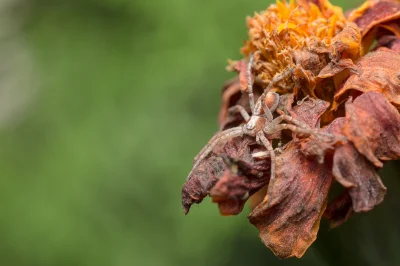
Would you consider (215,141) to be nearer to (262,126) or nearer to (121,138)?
(262,126)

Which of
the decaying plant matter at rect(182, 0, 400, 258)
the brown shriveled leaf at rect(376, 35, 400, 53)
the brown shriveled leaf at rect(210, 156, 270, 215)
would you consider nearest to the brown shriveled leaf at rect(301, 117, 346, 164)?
the decaying plant matter at rect(182, 0, 400, 258)

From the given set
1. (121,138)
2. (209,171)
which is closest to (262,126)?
(209,171)

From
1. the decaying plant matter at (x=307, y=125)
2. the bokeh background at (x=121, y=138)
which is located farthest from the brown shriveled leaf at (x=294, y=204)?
the bokeh background at (x=121, y=138)

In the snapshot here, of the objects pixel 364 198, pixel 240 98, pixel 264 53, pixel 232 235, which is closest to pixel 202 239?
pixel 232 235

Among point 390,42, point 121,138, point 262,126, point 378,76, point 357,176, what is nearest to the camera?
point 357,176

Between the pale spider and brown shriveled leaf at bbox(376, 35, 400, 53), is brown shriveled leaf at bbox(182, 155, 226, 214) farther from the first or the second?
brown shriveled leaf at bbox(376, 35, 400, 53)
